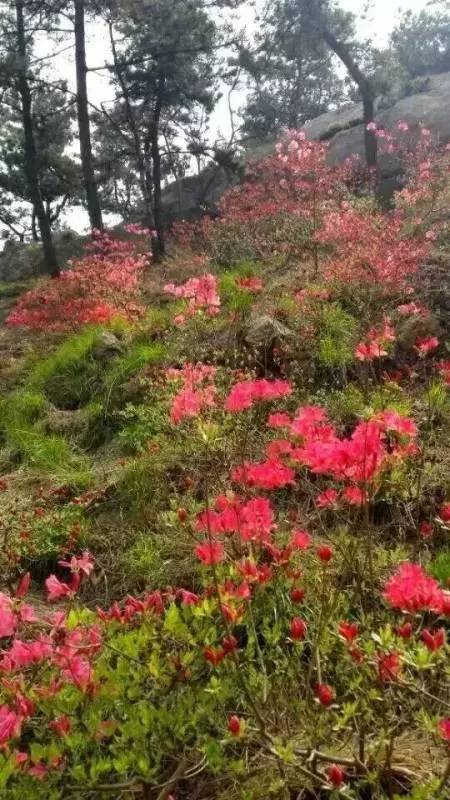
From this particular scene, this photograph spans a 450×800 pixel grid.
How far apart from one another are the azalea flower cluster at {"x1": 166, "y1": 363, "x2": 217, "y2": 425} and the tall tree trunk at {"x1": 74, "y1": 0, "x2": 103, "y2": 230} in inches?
305

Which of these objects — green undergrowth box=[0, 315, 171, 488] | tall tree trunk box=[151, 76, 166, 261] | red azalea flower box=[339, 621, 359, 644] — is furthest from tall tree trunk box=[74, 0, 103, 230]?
red azalea flower box=[339, 621, 359, 644]

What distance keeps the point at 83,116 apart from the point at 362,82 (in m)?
6.58

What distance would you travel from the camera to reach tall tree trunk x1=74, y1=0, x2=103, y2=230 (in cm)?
1156

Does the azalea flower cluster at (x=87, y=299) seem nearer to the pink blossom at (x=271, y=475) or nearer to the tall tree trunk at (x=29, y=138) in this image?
the tall tree trunk at (x=29, y=138)

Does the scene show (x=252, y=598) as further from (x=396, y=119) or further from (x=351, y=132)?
(x=351, y=132)

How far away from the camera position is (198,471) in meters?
3.95

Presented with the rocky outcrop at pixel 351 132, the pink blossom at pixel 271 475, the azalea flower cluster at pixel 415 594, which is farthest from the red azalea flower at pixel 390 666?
the rocky outcrop at pixel 351 132

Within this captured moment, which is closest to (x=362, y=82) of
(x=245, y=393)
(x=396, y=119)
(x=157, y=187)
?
(x=396, y=119)

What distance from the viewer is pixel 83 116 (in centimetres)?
1168

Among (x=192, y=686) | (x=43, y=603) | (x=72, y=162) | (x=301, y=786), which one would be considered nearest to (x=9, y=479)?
(x=43, y=603)

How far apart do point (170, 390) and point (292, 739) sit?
11.3 feet

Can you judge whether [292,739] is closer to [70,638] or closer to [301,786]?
[301,786]

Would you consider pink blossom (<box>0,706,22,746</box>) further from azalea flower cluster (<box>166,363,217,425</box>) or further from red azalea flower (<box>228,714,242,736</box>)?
azalea flower cluster (<box>166,363,217,425</box>)

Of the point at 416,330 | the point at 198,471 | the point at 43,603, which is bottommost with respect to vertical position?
the point at 43,603
